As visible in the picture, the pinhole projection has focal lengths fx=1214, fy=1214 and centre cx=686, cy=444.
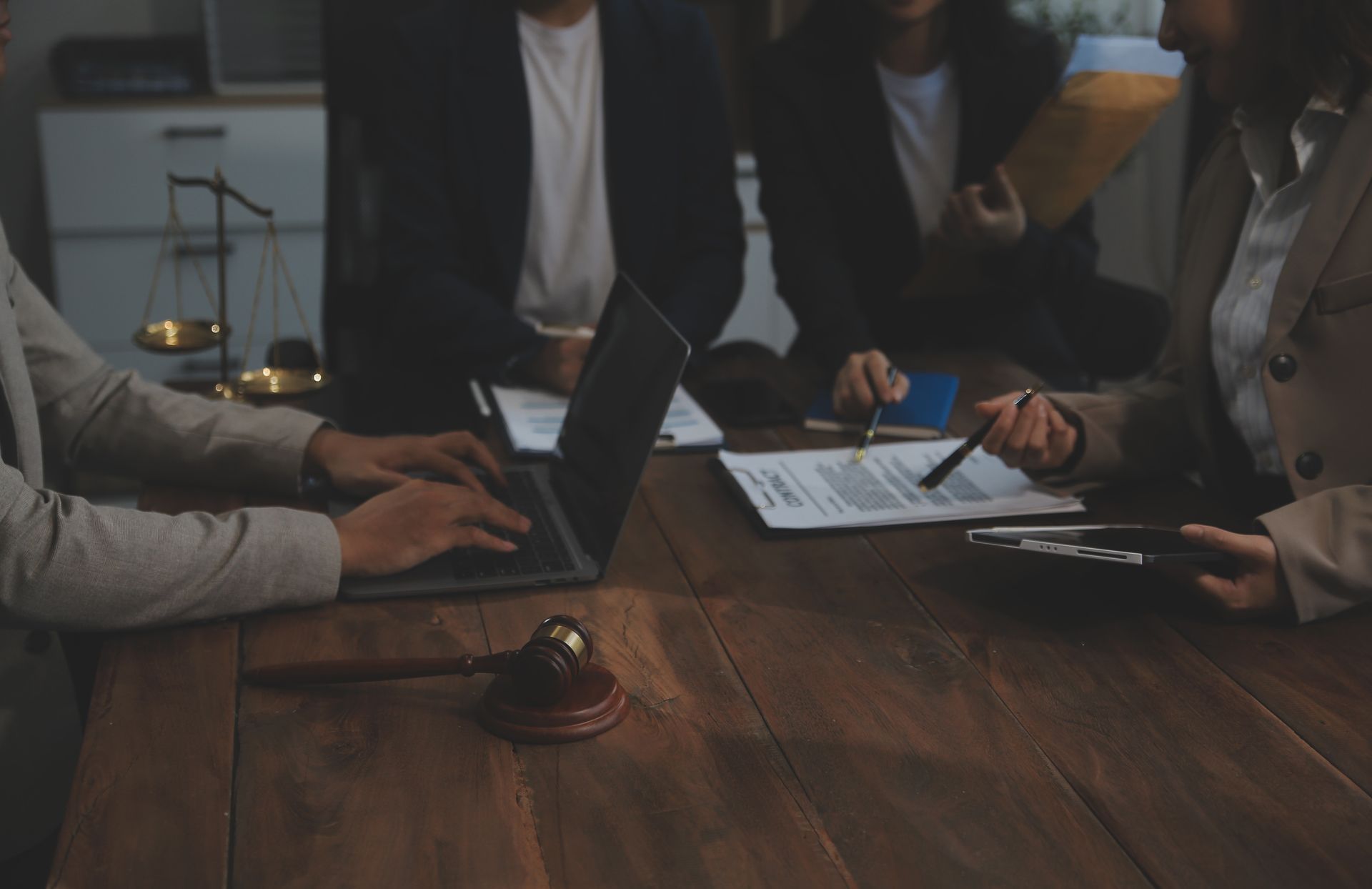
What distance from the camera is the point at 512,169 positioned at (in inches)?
76.7

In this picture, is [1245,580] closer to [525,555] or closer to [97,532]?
[525,555]

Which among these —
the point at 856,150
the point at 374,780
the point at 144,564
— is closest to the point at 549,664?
the point at 374,780

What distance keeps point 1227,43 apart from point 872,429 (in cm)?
55

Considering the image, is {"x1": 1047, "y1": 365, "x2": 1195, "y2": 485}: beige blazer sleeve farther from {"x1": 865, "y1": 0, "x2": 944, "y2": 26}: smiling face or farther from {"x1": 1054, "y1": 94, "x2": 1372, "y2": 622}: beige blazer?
{"x1": 865, "y1": 0, "x2": 944, "y2": 26}: smiling face

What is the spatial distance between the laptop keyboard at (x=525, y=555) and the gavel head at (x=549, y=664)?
0.79ft

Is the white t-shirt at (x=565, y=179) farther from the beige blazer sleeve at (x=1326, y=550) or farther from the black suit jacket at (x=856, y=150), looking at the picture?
the beige blazer sleeve at (x=1326, y=550)

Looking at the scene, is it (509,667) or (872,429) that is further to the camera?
(872,429)

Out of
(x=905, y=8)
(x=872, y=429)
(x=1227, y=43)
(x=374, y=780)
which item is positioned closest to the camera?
(x=374, y=780)

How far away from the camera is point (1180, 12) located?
1191 millimetres

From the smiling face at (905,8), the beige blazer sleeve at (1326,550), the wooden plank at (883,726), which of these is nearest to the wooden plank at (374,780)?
the wooden plank at (883,726)

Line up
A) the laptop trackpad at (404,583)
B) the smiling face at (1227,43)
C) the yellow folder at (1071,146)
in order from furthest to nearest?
the yellow folder at (1071,146) < the smiling face at (1227,43) < the laptop trackpad at (404,583)

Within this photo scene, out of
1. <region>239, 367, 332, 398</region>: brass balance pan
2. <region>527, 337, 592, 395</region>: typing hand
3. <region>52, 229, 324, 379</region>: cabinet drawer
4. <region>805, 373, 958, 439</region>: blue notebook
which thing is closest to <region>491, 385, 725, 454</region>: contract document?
<region>527, 337, 592, 395</region>: typing hand

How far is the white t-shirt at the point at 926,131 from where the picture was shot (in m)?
2.04

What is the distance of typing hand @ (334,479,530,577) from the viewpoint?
3.50 ft
